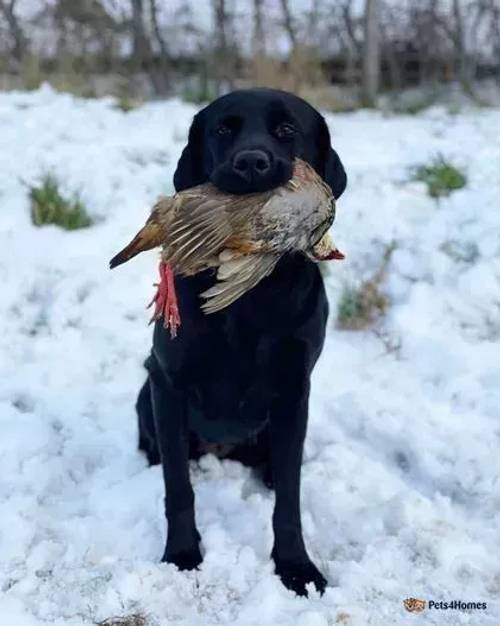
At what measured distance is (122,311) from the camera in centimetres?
354

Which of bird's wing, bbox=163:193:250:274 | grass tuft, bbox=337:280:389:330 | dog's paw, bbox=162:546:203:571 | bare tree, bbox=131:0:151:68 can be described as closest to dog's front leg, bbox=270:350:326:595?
dog's paw, bbox=162:546:203:571

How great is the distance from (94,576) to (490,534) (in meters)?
1.03

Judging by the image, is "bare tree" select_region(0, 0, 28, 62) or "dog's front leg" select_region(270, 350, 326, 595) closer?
"dog's front leg" select_region(270, 350, 326, 595)

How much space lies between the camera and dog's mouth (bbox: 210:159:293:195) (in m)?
1.88

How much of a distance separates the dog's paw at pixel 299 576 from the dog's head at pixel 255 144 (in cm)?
92

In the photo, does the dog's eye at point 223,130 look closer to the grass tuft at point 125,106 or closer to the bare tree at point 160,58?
the grass tuft at point 125,106

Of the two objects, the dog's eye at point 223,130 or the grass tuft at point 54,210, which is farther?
the grass tuft at point 54,210

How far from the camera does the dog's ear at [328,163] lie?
7.06 feet

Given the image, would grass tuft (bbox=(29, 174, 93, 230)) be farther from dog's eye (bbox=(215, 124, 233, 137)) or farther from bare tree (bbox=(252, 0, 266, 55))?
bare tree (bbox=(252, 0, 266, 55))

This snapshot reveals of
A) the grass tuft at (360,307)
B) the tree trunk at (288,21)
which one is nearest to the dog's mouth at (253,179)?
the grass tuft at (360,307)

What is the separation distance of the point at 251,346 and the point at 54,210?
211cm

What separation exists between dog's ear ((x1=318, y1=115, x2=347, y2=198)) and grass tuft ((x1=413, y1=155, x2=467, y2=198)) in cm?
215

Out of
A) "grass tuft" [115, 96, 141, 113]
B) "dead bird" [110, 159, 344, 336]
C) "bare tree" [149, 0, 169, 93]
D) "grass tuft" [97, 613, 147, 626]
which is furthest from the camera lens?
"bare tree" [149, 0, 169, 93]

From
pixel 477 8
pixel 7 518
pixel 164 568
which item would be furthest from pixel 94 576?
pixel 477 8
